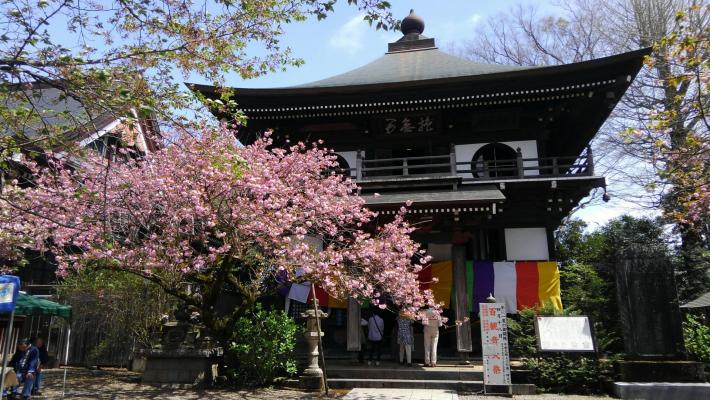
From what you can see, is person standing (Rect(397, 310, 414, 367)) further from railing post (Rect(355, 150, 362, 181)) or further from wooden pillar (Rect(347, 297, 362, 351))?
railing post (Rect(355, 150, 362, 181))

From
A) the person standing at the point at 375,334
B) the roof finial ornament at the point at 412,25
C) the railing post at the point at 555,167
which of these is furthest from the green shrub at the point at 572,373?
the roof finial ornament at the point at 412,25

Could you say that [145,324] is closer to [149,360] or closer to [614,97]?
[149,360]

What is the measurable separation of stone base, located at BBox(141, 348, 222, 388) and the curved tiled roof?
331 inches

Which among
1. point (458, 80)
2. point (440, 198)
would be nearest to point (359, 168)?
point (440, 198)

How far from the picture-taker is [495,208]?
10969 mm

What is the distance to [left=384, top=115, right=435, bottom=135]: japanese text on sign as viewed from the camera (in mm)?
14383

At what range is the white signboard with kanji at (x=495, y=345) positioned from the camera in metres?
8.65

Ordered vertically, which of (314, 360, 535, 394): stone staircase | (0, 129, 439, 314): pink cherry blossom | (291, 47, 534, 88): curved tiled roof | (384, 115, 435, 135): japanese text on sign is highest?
(291, 47, 534, 88): curved tiled roof

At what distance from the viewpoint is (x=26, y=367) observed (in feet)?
27.0

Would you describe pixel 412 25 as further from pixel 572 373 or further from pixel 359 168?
pixel 572 373

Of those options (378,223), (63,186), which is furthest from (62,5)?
(378,223)

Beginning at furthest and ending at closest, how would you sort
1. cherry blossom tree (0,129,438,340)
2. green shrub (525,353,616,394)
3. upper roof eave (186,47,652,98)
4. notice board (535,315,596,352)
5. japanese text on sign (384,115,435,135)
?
japanese text on sign (384,115,435,135), upper roof eave (186,47,652,98), notice board (535,315,596,352), green shrub (525,353,616,394), cherry blossom tree (0,129,438,340)

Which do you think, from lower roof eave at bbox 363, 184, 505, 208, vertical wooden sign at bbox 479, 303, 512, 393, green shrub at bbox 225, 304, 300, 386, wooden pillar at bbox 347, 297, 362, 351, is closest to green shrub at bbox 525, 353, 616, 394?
vertical wooden sign at bbox 479, 303, 512, 393

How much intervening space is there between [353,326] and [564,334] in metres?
4.85
